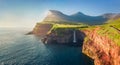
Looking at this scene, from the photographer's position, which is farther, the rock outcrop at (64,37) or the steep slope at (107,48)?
the rock outcrop at (64,37)

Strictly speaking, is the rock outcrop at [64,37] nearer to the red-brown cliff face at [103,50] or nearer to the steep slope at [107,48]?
the red-brown cliff face at [103,50]

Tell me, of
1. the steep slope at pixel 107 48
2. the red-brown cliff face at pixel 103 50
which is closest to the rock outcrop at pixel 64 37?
the red-brown cliff face at pixel 103 50

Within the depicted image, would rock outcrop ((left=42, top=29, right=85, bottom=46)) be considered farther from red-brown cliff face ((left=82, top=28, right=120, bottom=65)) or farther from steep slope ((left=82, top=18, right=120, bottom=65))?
steep slope ((left=82, top=18, right=120, bottom=65))

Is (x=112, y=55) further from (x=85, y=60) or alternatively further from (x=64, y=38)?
(x=64, y=38)

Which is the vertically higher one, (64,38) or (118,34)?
(118,34)

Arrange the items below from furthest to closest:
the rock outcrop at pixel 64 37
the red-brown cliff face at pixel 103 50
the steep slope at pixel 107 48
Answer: the rock outcrop at pixel 64 37, the red-brown cliff face at pixel 103 50, the steep slope at pixel 107 48

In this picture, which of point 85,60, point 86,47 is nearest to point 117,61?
point 85,60

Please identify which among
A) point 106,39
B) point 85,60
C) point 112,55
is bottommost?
point 85,60

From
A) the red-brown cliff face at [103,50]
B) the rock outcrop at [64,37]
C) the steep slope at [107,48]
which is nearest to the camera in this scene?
the steep slope at [107,48]

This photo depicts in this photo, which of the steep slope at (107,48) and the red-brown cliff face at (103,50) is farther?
the red-brown cliff face at (103,50)
